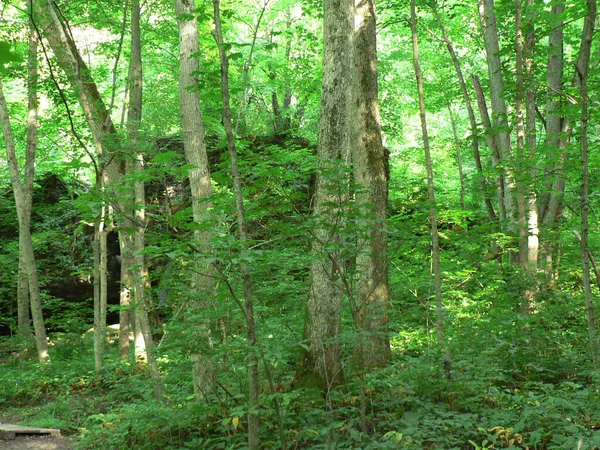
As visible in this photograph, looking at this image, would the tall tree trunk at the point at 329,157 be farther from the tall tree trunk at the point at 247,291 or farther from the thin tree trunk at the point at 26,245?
the thin tree trunk at the point at 26,245

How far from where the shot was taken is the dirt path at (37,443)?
6.17 meters

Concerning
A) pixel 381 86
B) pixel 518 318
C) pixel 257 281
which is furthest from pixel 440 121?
pixel 257 281

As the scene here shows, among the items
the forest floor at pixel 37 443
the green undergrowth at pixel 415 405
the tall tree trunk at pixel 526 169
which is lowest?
the forest floor at pixel 37 443

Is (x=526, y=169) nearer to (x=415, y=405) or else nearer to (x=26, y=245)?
(x=415, y=405)

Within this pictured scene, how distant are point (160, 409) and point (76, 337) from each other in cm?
863

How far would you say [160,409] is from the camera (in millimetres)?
4523

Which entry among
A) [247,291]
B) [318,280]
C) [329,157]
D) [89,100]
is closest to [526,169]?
[329,157]

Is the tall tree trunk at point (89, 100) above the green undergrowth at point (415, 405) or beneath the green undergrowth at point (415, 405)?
above

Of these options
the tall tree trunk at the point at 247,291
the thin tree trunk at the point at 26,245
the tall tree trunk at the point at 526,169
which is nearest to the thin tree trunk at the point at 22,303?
the thin tree trunk at the point at 26,245

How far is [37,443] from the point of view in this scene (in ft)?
20.7

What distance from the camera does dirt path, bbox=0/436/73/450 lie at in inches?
243

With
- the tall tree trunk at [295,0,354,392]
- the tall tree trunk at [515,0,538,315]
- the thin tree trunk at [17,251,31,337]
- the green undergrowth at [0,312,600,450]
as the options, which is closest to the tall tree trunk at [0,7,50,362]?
the thin tree trunk at [17,251,31,337]

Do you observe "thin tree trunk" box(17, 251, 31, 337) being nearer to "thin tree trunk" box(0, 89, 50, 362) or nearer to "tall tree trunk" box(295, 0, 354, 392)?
"thin tree trunk" box(0, 89, 50, 362)

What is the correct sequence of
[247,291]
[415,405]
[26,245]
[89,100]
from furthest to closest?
[26,245]
[89,100]
[415,405]
[247,291]
